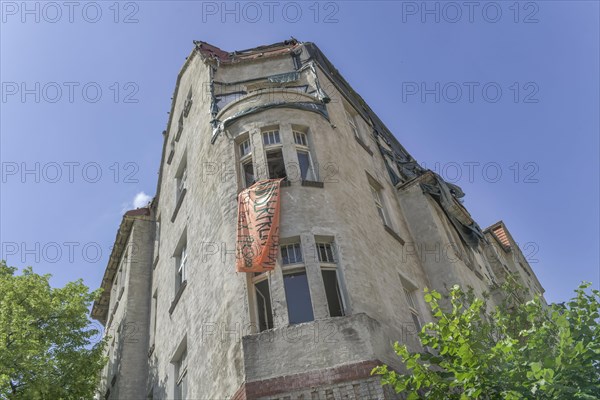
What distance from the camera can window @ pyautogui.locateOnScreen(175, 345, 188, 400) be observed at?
49.4ft

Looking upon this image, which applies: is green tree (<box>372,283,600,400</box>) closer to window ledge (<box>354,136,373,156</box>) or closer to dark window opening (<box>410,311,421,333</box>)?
dark window opening (<box>410,311,421,333</box>)

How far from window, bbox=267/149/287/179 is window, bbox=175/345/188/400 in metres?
5.28

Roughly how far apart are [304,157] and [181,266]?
5.44 m

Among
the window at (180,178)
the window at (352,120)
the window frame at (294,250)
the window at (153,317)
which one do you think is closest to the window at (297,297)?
the window frame at (294,250)

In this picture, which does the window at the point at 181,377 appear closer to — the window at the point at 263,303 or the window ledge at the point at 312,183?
the window at the point at 263,303

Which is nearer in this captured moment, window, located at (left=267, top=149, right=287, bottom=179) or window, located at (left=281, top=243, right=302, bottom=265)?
window, located at (left=281, top=243, right=302, bottom=265)

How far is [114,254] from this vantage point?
26.2 meters

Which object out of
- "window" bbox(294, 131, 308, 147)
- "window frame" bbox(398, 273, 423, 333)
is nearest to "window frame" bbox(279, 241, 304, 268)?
"window frame" bbox(398, 273, 423, 333)

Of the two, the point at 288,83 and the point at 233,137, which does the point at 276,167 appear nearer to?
the point at 233,137

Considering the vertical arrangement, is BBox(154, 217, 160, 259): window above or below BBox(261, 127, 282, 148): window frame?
above

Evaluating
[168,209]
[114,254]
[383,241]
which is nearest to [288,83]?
[168,209]

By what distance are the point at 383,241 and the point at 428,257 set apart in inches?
110

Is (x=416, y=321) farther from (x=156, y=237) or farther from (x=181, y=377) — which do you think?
(x=156, y=237)

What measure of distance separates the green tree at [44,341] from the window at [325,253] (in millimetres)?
9486
